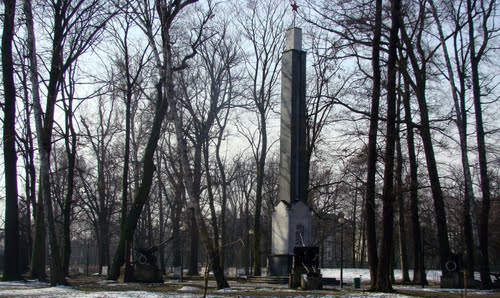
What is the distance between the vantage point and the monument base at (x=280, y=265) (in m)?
26.2

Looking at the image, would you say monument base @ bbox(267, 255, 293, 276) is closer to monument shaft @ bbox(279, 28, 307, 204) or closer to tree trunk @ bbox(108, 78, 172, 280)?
monument shaft @ bbox(279, 28, 307, 204)

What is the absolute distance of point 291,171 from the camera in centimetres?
2722

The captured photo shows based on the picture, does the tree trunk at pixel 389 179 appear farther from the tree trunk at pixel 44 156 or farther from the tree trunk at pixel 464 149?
the tree trunk at pixel 44 156

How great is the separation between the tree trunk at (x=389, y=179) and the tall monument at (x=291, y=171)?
9.35 metres

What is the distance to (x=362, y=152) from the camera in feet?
66.0

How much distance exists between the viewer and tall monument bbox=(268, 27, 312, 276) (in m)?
26.5

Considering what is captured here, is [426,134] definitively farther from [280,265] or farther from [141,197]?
[141,197]

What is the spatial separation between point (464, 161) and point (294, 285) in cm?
855

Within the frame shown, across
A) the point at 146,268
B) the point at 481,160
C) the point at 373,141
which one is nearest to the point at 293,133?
the point at 481,160

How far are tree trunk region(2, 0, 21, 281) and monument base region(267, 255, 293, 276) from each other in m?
11.1

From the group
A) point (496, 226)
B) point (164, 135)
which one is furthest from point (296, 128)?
point (496, 226)

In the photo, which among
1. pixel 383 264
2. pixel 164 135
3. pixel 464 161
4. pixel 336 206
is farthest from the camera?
pixel 336 206

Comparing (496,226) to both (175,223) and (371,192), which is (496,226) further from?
(371,192)

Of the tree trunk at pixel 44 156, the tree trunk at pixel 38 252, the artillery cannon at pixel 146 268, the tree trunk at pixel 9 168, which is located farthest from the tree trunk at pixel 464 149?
the tree trunk at pixel 38 252
